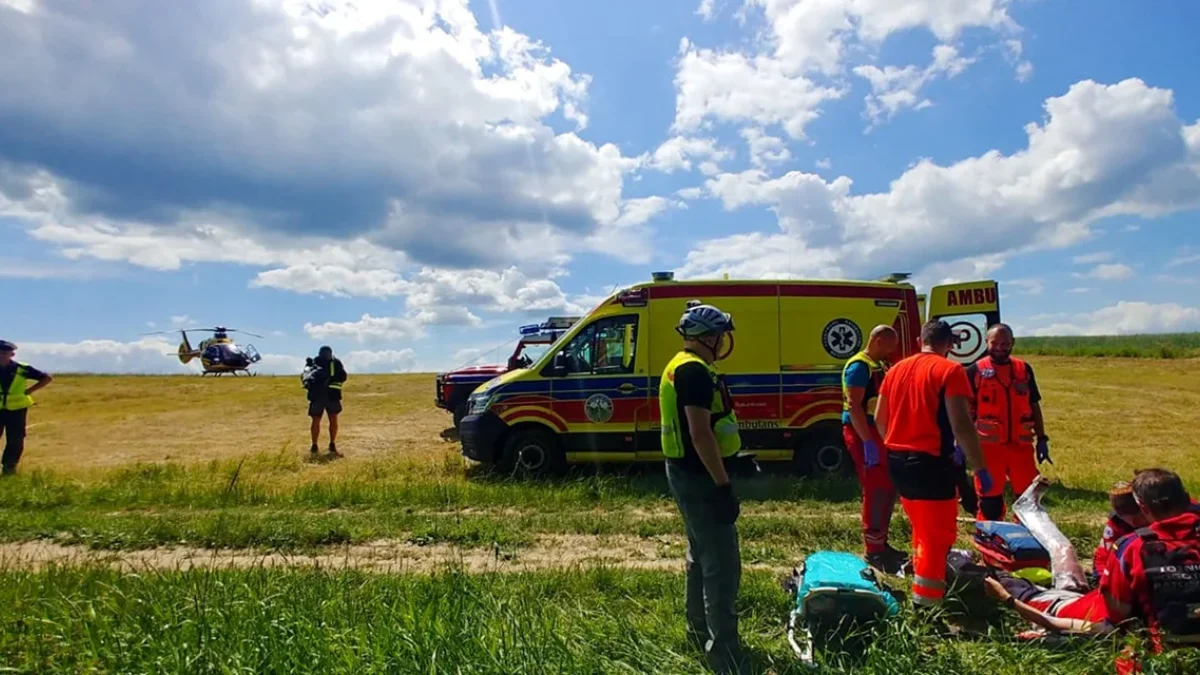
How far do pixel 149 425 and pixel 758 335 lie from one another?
18.0 metres

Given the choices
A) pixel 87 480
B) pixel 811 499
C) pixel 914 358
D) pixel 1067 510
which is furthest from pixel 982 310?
pixel 87 480

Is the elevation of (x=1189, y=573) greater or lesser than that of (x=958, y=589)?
greater

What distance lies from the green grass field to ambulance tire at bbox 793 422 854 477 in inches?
16.0

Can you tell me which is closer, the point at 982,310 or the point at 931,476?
the point at 931,476

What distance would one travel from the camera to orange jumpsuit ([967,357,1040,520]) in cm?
554

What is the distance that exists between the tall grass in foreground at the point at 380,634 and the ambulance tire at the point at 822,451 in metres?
5.28

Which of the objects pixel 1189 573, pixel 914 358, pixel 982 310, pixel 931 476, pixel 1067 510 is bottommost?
pixel 1067 510

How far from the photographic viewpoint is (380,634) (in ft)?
10.1

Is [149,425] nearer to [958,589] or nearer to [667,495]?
[667,495]

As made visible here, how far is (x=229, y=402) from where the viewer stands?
82.8 feet

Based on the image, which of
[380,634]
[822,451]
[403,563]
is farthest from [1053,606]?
[822,451]

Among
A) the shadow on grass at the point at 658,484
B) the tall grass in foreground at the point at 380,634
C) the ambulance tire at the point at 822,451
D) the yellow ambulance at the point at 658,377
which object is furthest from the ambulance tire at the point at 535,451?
the tall grass in foreground at the point at 380,634

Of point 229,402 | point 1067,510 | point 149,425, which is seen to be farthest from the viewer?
point 229,402

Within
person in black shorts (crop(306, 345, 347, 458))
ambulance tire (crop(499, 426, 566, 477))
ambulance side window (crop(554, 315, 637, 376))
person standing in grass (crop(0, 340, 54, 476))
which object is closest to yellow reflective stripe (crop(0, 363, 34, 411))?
person standing in grass (crop(0, 340, 54, 476))
